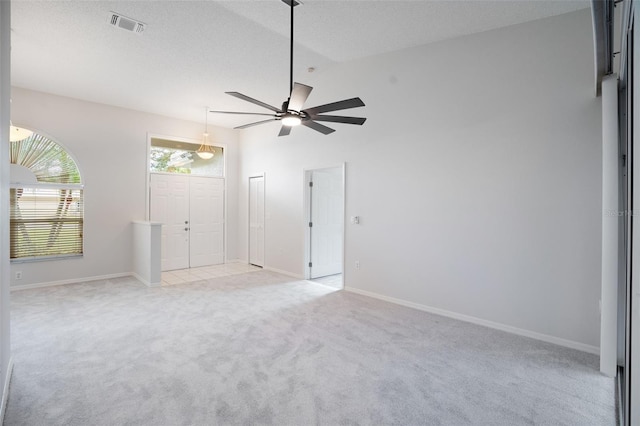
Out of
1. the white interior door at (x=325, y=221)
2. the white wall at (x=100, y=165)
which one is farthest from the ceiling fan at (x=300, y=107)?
the white wall at (x=100, y=165)

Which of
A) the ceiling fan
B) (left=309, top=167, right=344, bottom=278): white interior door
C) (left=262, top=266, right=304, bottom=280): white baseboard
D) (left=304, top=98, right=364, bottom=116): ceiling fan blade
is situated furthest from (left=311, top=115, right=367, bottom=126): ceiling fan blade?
(left=262, top=266, right=304, bottom=280): white baseboard

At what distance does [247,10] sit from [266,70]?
1.44 meters

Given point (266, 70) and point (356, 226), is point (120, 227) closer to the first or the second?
point (266, 70)

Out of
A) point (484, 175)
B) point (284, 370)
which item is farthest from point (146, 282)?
point (484, 175)

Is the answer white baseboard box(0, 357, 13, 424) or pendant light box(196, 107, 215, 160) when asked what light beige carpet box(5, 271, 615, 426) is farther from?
pendant light box(196, 107, 215, 160)

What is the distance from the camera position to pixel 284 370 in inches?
105

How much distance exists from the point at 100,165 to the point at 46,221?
1261 millimetres

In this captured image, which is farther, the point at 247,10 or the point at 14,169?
the point at 14,169

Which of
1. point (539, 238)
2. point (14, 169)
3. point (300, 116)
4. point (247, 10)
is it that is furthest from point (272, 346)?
point (14, 169)

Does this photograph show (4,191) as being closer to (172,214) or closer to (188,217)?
(172,214)

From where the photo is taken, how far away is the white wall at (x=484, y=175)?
122 inches

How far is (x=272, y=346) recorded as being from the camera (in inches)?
123

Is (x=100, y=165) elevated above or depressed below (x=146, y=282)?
above

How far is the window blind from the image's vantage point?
5137 millimetres
